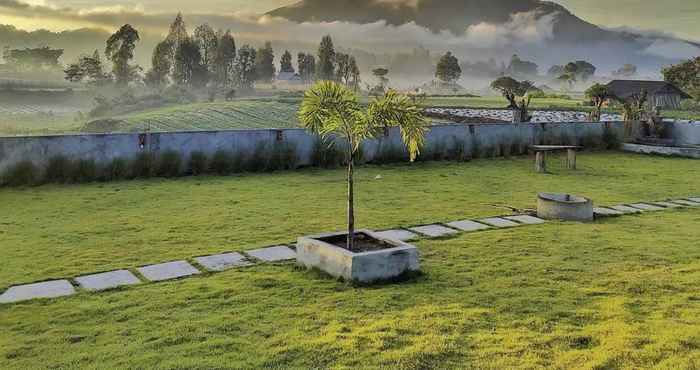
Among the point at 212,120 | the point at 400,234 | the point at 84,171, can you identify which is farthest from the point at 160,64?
the point at 400,234

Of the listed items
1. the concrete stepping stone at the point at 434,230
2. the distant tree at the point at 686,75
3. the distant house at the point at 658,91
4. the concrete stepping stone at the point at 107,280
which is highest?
the distant tree at the point at 686,75

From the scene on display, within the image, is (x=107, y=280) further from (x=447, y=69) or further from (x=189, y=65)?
(x=447, y=69)

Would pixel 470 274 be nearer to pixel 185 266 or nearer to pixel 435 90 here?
pixel 185 266

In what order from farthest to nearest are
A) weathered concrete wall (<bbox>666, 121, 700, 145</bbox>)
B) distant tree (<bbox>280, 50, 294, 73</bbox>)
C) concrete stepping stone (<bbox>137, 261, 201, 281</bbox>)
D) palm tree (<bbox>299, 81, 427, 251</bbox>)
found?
distant tree (<bbox>280, 50, 294, 73</bbox>)
weathered concrete wall (<bbox>666, 121, 700, 145</bbox>)
palm tree (<bbox>299, 81, 427, 251</bbox>)
concrete stepping stone (<bbox>137, 261, 201, 281</bbox>)

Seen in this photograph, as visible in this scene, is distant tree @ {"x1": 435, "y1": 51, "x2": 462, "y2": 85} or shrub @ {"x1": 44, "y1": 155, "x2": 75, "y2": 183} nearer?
shrub @ {"x1": 44, "y1": 155, "x2": 75, "y2": 183}

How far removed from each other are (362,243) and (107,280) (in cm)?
197

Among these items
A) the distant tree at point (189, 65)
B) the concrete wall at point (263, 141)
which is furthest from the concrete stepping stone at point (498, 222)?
the distant tree at point (189, 65)

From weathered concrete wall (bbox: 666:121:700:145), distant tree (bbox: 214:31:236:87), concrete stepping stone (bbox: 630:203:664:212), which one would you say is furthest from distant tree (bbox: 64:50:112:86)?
concrete stepping stone (bbox: 630:203:664:212)

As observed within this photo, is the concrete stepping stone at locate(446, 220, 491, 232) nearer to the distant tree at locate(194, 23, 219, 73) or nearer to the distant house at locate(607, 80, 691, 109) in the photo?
the distant house at locate(607, 80, 691, 109)

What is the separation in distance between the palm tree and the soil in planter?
114 mm

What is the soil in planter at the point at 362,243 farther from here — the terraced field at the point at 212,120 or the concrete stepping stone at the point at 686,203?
the terraced field at the point at 212,120

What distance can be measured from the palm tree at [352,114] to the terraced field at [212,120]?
38443 millimetres

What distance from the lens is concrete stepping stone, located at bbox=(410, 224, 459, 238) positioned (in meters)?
5.83

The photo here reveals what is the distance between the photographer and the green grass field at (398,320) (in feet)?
9.62
